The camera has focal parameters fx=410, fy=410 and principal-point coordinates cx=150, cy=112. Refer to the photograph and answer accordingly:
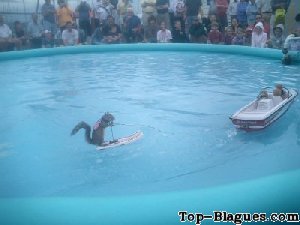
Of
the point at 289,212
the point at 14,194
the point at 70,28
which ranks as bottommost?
the point at 14,194

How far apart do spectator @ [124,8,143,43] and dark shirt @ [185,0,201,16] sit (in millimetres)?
2130

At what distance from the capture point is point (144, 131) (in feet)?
20.0

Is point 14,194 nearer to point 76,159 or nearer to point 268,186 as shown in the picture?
point 76,159

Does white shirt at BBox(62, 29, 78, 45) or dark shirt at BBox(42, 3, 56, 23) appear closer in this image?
dark shirt at BBox(42, 3, 56, 23)

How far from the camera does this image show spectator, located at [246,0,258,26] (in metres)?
14.2

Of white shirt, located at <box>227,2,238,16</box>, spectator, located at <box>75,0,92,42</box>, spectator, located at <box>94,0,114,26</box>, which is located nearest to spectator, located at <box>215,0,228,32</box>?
white shirt, located at <box>227,2,238,16</box>

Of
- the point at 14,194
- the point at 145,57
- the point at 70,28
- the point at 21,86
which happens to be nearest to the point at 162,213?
the point at 14,194

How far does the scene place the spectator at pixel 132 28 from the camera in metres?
16.3

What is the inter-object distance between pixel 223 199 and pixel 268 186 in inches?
15.4

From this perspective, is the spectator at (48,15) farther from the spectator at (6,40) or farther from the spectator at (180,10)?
the spectator at (180,10)

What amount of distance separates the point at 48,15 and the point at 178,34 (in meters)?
5.21

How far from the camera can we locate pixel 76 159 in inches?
203

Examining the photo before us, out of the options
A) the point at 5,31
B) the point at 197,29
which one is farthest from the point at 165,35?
the point at 5,31

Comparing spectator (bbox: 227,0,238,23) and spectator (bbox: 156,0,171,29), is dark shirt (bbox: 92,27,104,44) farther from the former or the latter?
spectator (bbox: 227,0,238,23)
